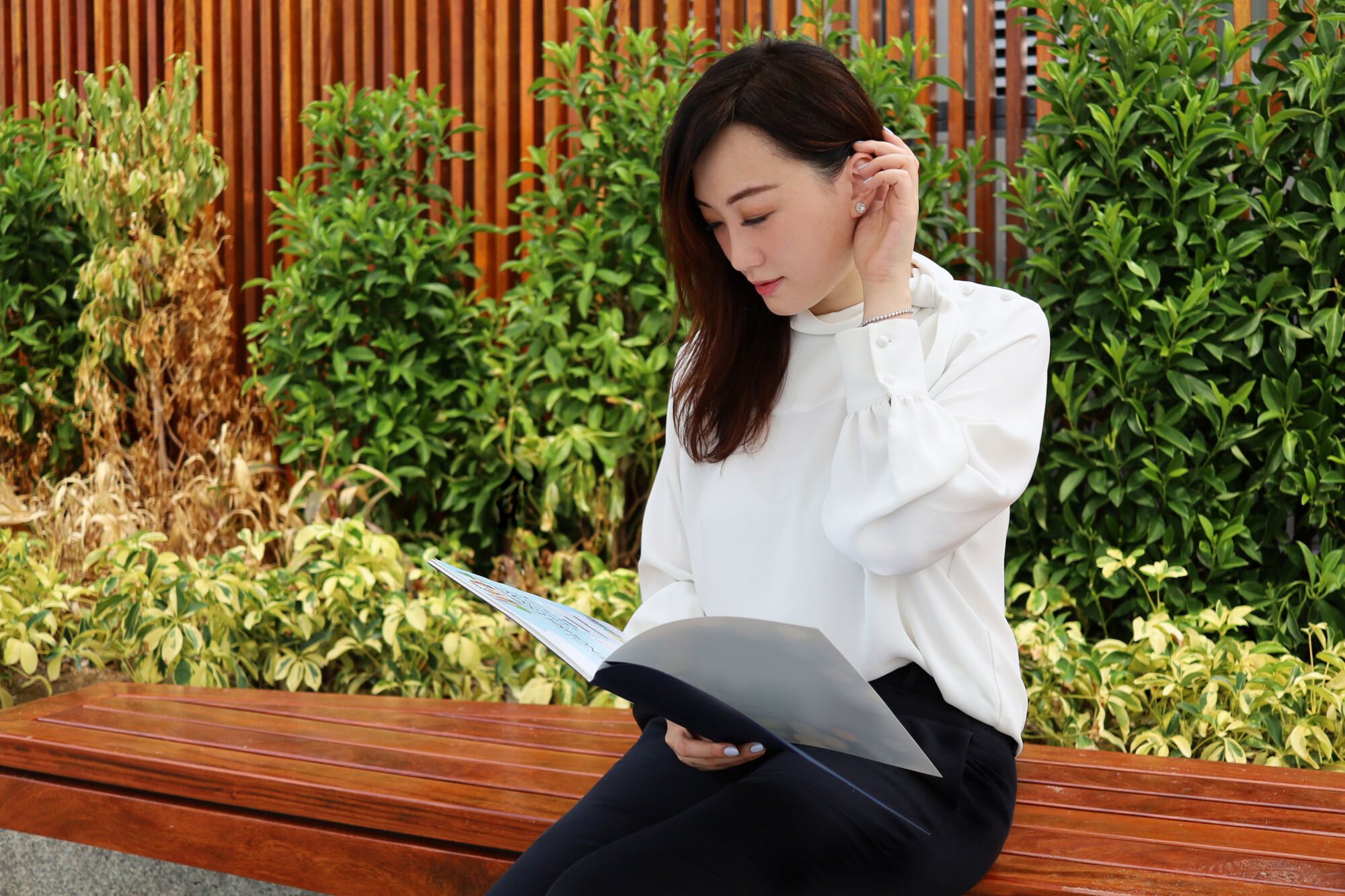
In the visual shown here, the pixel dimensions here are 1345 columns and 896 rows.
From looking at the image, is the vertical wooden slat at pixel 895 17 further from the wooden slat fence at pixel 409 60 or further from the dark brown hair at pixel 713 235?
the dark brown hair at pixel 713 235

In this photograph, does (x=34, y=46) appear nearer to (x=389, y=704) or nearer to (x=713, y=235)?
(x=389, y=704)

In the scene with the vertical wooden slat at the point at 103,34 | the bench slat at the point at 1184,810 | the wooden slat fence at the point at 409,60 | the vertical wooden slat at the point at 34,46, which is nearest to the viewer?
the bench slat at the point at 1184,810

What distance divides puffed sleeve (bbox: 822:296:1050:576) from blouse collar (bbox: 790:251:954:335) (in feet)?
0.15

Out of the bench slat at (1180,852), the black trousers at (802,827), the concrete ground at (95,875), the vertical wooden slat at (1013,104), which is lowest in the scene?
the concrete ground at (95,875)

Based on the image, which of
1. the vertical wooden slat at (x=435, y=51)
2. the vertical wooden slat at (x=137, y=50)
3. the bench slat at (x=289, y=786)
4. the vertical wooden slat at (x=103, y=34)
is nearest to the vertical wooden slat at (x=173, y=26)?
the vertical wooden slat at (x=137, y=50)

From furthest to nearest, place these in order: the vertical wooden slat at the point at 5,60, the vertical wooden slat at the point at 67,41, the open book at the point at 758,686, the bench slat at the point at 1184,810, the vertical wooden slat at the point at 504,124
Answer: the vertical wooden slat at the point at 5,60
the vertical wooden slat at the point at 67,41
the vertical wooden slat at the point at 504,124
the bench slat at the point at 1184,810
the open book at the point at 758,686

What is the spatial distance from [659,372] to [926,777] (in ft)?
Answer: 7.71

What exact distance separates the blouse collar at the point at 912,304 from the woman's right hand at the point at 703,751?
1.76 ft

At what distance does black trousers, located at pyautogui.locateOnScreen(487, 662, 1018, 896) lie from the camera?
1108 mm

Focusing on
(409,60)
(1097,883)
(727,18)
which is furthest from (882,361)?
(409,60)

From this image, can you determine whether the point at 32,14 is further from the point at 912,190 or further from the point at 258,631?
the point at 912,190

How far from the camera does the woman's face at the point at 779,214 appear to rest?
4.30 ft

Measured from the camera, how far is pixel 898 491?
3.86ft

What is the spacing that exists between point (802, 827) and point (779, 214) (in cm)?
71
